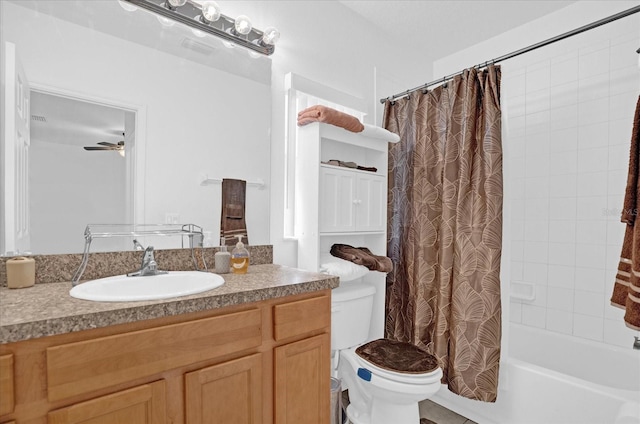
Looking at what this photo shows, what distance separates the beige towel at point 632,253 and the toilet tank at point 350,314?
1.19 meters

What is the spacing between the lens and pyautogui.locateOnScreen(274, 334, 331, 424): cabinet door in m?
1.21

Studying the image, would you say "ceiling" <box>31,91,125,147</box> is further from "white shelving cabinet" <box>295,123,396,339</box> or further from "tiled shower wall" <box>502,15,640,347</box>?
"tiled shower wall" <box>502,15,640,347</box>

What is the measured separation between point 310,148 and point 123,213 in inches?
38.1

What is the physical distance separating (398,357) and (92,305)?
134 centimetres

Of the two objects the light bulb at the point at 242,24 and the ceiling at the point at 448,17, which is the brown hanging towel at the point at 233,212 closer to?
the light bulb at the point at 242,24

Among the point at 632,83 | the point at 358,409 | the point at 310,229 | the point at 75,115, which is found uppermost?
the point at 632,83

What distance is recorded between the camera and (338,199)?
191 cm

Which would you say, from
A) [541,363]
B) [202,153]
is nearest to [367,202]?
[202,153]

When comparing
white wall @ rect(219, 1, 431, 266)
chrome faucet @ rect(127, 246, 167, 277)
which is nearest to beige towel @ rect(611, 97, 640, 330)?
white wall @ rect(219, 1, 431, 266)

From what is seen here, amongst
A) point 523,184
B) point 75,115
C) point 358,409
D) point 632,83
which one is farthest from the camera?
point 523,184

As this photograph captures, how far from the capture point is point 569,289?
7.44 ft

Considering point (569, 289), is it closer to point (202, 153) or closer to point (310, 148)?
point (310, 148)

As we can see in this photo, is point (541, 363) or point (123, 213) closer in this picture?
point (123, 213)

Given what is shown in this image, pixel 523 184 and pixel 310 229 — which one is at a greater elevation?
pixel 523 184
